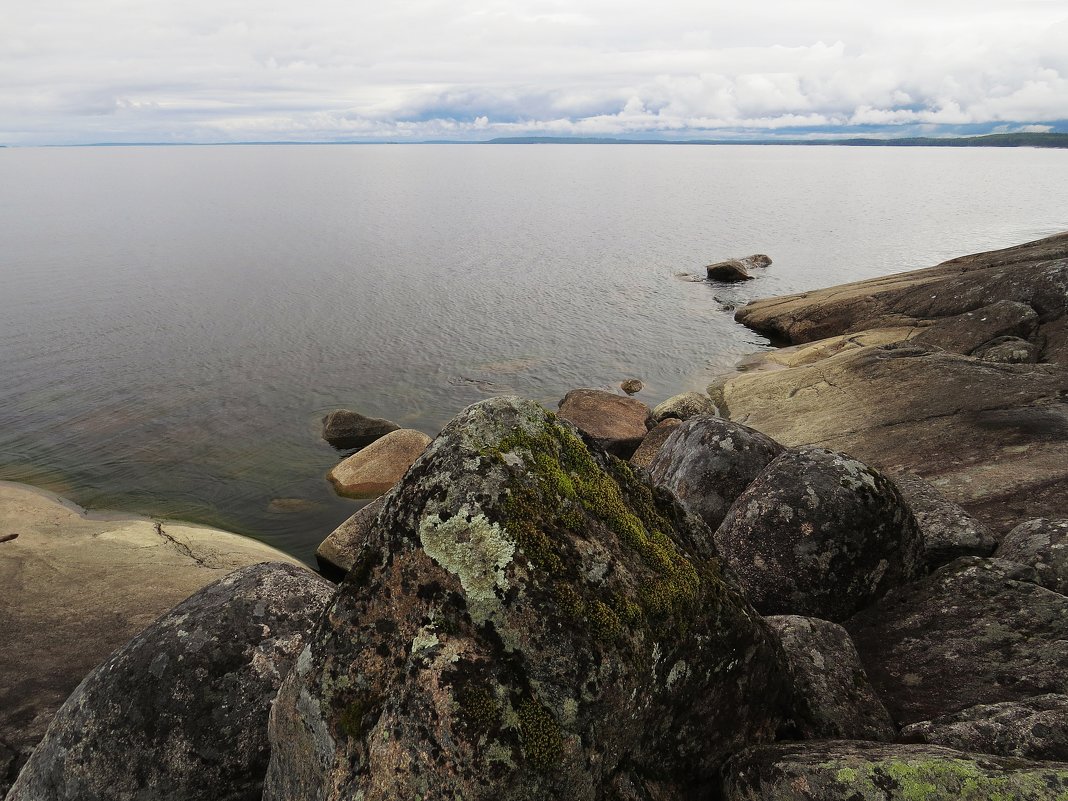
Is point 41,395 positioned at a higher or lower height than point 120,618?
lower

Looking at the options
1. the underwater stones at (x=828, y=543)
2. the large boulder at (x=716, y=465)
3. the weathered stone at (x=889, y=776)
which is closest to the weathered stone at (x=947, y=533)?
the underwater stones at (x=828, y=543)

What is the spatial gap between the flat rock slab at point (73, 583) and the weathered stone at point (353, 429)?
26.7 feet

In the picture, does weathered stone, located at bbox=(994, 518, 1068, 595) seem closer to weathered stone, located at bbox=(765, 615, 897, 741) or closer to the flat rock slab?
weathered stone, located at bbox=(765, 615, 897, 741)

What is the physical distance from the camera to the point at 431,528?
18.6ft

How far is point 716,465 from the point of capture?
12.0 meters

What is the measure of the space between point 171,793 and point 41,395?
113ft

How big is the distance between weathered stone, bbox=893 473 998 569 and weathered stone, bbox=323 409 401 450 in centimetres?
2293

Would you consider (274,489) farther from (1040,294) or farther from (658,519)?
(1040,294)

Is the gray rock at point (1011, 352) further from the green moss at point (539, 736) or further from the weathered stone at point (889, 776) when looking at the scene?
the green moss at point (539, 736)

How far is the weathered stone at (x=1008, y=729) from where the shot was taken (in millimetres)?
5945

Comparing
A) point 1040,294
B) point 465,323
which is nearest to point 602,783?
point 1040,294

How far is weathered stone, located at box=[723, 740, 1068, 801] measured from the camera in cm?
495

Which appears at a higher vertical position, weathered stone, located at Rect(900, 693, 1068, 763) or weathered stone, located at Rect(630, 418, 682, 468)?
weathered stone, located at Rect(900, 693, 1068, 763)

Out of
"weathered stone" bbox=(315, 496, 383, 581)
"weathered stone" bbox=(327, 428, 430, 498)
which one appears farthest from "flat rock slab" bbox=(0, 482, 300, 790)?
"weathered stone" bbox=(327, 428, 430, 498)
